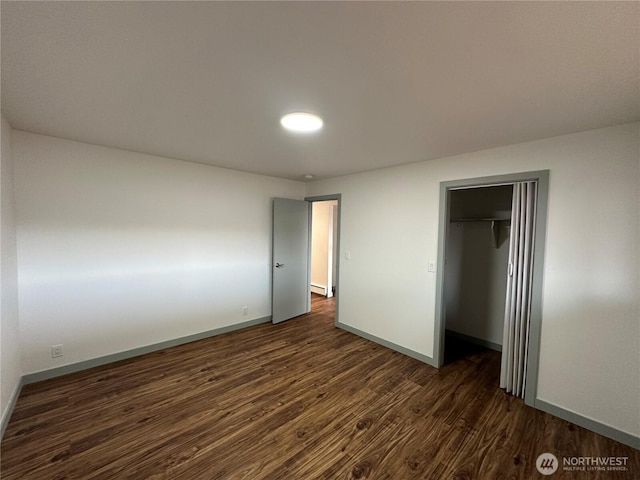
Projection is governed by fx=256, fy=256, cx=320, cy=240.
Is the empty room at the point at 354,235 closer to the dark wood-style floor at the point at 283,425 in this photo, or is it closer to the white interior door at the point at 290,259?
the dark wood-style floor at the point at 283,425

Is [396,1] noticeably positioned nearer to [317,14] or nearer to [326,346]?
[317,14]

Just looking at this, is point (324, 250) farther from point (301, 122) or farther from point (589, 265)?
point (589, 265)

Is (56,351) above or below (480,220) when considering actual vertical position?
below

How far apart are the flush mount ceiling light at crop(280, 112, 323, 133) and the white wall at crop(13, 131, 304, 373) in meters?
2.03

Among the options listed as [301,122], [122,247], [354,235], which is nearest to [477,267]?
[354,235]

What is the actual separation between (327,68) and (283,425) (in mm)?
2521

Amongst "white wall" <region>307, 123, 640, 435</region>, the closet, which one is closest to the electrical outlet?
the closet

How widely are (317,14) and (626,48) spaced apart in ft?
4.58

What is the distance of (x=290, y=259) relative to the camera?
14.9 feet

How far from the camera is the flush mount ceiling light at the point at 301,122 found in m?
1.91

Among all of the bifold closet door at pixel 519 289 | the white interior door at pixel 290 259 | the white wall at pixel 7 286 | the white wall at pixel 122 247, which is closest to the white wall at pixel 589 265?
the bifold closet door at pixel 519 289

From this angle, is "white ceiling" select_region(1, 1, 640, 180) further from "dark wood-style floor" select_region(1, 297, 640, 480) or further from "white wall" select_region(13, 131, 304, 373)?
"dark wood-style floor" select_region(1, 297, 640, 480)

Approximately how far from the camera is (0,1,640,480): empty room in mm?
1188

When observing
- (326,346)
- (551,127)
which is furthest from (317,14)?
(326,346)
